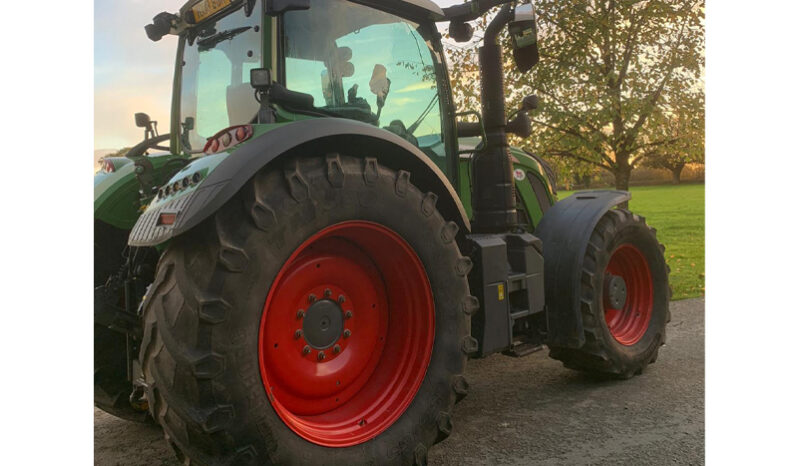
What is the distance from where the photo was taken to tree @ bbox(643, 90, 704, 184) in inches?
170

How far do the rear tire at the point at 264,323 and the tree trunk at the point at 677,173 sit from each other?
82.4 inches

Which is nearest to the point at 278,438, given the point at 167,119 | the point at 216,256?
Answer: the point at 216,256

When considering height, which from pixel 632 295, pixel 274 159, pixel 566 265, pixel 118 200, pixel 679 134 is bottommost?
pixel 632 295

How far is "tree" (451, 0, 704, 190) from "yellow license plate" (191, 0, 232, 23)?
6.13ft

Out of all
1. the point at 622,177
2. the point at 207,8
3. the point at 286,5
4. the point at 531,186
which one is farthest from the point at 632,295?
the point at 207,8

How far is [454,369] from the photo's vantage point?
2957 millimetres

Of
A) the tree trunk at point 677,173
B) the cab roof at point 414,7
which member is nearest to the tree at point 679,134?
the tree trunk at point 677,173

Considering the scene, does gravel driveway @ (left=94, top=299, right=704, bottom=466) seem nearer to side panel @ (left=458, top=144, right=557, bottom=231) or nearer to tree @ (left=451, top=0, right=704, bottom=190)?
side panel @ (left=458, top=144, right=557, bottom=231)

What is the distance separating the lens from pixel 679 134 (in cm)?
464

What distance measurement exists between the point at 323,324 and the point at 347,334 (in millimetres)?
140

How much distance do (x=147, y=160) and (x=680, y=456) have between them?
3024 mm

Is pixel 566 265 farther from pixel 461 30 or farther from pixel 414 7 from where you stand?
pixel 414 7

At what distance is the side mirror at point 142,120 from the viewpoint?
141 inches

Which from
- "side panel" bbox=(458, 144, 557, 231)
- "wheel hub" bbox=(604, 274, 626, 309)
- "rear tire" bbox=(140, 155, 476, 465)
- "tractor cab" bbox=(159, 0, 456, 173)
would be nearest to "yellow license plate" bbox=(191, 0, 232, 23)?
"tractor cab" bbox=(159, 0, 456, 173)
